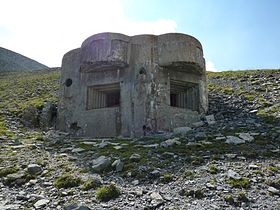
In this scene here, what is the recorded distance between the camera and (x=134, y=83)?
53.7ft

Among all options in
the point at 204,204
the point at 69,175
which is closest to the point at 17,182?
the point at 69,175

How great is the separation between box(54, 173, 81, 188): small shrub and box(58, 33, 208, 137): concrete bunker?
6730mm

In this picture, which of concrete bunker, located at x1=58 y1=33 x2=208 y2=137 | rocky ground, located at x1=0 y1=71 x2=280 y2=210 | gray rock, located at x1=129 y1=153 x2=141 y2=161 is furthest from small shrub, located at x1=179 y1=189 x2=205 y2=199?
concrete bunker, located at x1=58 y1=33 x2=208 y2=137

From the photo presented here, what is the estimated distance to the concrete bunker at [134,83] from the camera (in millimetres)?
16078

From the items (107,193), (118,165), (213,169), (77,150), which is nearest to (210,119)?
(77,150)

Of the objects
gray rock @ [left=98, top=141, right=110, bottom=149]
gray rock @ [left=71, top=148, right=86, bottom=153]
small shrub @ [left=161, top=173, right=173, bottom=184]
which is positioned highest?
gray rock @ [left=98, top=141, right=110, bottom=149]

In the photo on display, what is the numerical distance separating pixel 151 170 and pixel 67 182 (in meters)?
2.21

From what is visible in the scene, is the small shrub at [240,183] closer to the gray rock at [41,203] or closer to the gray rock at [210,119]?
the gray rock at [41,203]

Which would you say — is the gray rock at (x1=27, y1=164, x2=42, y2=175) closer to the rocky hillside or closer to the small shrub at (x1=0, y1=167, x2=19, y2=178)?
the small shrub at (x1=0, y1=167, x2=19, y2=178)

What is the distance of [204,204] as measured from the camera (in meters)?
7.19

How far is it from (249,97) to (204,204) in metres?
14.7

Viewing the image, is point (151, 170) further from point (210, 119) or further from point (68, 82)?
point (68, 82)

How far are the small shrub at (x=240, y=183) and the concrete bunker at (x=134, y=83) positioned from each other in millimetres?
7581

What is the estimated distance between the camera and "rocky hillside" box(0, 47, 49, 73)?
5884 centimetres
